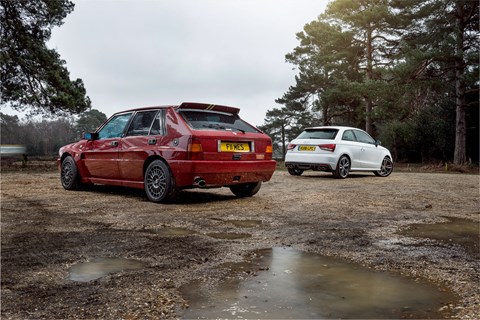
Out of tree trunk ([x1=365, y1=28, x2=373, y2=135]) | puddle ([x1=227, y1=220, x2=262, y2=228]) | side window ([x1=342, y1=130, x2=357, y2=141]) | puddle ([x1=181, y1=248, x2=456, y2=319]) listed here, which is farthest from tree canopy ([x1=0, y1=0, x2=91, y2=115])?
tree trunk ([x1=365, y1=28, x2=373, y2=135])

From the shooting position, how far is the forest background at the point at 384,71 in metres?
17.5

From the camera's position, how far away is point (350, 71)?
3209 centimetres

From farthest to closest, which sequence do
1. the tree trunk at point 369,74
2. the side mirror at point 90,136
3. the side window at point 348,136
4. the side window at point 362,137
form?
the tree trunk at point 369,74, the side window at point 362,137, the side window at point 348,136, the side mirror at point 90,136

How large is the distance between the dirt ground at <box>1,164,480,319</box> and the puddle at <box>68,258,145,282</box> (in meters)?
0.08

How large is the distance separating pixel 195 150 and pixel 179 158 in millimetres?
269

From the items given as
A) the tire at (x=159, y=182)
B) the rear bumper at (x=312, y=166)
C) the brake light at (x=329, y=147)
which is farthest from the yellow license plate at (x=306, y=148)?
the tire at (x=159, y=182)

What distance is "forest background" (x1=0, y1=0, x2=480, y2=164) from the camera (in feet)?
57.5

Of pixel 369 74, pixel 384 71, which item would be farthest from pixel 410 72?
pixel 369 74

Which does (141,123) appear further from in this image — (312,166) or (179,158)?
(312,166)

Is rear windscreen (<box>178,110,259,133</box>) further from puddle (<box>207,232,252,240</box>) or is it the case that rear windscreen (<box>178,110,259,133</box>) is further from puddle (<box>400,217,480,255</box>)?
puddle (<box>400,217,480,255</box>)

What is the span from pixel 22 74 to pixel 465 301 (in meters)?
18.8

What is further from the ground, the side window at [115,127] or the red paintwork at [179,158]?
the side window at [115,127]

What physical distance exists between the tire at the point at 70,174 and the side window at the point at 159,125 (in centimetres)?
235

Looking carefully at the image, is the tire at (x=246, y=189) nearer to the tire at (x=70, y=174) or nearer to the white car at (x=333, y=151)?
the tire at (x=70, y=174)
